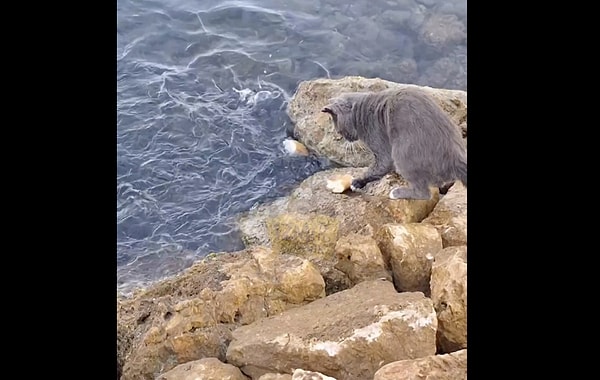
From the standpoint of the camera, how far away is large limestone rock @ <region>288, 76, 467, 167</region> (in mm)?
6434

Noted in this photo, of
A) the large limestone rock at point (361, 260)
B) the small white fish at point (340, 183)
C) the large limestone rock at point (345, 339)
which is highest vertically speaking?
the large limestone rock at point (345, 339)

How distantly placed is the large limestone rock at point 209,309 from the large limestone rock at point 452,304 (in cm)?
72

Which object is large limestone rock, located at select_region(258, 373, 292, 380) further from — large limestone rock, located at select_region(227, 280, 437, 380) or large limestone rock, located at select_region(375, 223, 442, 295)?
large limestone rock, located at select_region(375, 223, 442, 295)

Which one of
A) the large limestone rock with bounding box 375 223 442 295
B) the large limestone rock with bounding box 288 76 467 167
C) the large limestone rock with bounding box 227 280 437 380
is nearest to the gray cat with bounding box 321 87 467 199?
the large limestone rock with bounding box 288 76 467 167

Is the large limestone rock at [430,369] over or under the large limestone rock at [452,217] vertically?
over

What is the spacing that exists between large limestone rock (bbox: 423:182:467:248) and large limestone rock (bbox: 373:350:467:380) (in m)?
1.57

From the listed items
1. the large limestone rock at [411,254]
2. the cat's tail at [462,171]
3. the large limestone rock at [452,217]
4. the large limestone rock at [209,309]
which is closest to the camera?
the large limestone rock at [209,309]

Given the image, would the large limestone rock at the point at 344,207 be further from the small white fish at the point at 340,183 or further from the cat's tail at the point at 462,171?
the cat's tail at the point at 462,171

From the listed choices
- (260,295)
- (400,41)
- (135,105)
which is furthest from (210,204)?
(400,41)

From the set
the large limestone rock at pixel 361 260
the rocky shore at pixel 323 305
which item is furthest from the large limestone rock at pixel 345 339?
the large limestone rock at pixel 361 260

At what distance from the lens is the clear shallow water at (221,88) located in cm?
582

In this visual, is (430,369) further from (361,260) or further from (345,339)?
(361,260)

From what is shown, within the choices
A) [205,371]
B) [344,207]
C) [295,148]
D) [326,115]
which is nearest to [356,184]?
[344,207]
